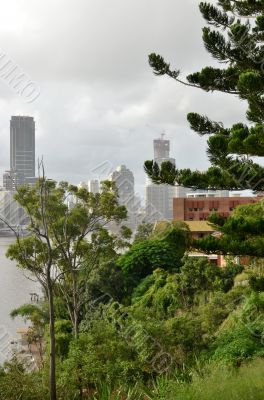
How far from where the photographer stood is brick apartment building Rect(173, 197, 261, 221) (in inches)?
1542

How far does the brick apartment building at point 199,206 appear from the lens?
39.2 metres

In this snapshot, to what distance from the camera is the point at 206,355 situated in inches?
338

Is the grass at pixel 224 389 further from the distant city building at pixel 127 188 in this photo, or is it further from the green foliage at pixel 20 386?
the distant city building at pixel 127 188

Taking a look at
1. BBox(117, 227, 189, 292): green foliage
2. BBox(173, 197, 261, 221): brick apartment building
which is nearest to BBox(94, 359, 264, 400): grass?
BBox(117, 227, 189, 292): green foliage

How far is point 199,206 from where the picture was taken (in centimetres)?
3997

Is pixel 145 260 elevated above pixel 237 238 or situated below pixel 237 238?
below

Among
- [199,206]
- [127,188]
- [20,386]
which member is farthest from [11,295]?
[20,386]

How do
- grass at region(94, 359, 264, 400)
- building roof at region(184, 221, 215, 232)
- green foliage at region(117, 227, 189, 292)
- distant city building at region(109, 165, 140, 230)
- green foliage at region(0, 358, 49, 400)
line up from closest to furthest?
grass at region(94, 359, 264, 400) → green foliage at region(0, 358, 49, 400) → distant city building at region(109, 165, 140, 230) → green foliage at region(117, 227, 189, 292) → building roof at region(184, 221, 215, 232)

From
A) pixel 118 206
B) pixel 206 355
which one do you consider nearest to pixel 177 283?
pixel 118 206

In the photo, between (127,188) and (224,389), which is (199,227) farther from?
(224,389)

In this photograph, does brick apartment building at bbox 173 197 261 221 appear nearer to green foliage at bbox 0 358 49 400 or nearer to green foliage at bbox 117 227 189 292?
green foliage at bbox 117 227 189 292

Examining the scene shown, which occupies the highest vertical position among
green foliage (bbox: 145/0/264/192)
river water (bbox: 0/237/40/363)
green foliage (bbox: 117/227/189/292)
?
green foliage (bbox: 145/0/264/192)

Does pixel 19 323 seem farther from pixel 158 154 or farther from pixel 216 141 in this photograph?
pixel 158 154

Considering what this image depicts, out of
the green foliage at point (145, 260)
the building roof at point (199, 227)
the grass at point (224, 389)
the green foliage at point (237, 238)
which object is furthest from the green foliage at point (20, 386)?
the building roof at point (199, 227)
